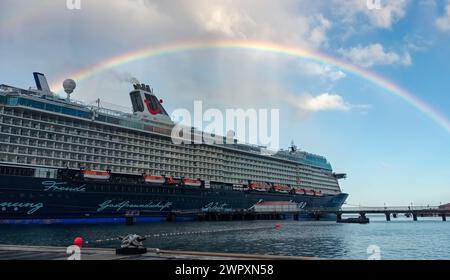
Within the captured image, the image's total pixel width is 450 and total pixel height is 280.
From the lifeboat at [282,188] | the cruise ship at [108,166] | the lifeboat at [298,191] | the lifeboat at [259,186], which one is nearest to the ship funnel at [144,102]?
the cruise ship at [108,166]

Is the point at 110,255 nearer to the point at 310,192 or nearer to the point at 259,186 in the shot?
the point at 259,186

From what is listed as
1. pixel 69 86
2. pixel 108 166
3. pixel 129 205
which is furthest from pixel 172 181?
pixel 69 86

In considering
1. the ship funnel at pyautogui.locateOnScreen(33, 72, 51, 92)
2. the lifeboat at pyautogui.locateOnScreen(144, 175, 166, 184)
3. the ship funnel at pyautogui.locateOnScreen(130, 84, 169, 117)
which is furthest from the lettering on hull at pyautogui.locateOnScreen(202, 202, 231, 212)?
the ship funnel at pyautogui.locateOnScreen(33, 72, 51, 92)

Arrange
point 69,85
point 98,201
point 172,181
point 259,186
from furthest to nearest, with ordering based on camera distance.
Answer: point 259,186
point 172,181
point 69,85
point 98,201

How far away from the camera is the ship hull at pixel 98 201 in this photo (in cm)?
5306

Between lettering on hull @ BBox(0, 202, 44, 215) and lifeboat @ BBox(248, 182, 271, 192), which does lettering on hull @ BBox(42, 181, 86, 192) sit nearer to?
lettering on hull @ BBox(0, 202, 44, 215)

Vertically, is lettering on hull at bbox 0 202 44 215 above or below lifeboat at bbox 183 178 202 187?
below

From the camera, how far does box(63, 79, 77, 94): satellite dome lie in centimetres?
6812

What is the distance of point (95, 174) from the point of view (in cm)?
6388

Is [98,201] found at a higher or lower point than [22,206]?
higher

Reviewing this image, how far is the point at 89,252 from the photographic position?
A: 1820cm

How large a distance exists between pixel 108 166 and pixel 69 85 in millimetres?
17297

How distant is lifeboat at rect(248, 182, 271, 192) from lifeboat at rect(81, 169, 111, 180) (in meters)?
46.8

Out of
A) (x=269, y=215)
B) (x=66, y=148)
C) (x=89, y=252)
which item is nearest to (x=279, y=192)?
(x=269, y=215)
